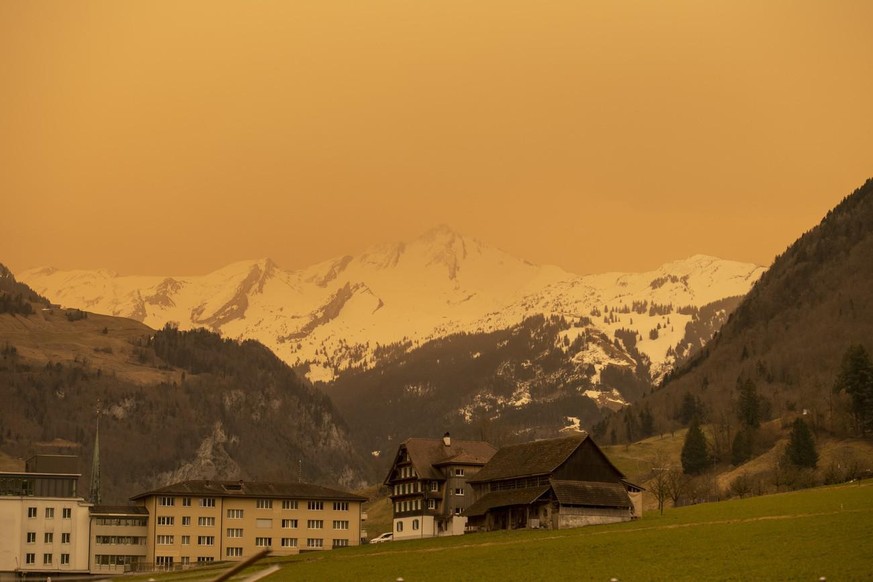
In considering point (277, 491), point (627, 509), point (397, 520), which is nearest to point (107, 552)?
point (277, 491)

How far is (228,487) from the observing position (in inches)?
7126

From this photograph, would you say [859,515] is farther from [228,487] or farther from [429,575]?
[228,487]

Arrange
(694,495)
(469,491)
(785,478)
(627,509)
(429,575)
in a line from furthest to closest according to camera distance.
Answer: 1. (694,495)
2. (785,478)
3. (469,491)
4. (627,509)
5. (429,575)

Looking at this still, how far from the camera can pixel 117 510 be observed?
579 feet

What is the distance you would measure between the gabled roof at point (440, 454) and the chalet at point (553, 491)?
39.2 feet

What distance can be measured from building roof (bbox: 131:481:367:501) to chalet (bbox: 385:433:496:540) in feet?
25.6

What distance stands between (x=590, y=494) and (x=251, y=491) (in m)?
48.4

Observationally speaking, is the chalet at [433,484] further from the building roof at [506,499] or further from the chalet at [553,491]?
the chalet at [553,491]

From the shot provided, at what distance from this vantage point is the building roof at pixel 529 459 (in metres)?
152

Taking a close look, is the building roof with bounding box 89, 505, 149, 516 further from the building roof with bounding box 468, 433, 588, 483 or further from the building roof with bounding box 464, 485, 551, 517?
the building roof with bounding box 464, 485, 551, 517

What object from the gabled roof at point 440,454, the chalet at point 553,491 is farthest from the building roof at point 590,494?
the gabled roof at point 440,454

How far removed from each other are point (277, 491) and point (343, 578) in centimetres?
8076

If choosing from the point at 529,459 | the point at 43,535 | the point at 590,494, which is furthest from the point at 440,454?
the point at 43,535

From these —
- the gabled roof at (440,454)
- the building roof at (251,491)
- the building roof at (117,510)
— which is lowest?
the building roof at (117,510)
